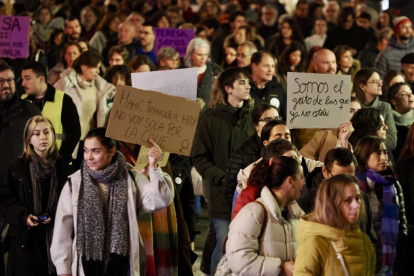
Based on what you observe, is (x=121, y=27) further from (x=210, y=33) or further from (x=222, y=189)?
(x=222, y=189)

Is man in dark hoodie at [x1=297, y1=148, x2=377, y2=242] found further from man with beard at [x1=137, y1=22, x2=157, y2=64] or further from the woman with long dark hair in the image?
man with beard at [x1=137, y1=22, x2=157, y2=64]

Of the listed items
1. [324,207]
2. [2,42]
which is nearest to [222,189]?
[324,207]

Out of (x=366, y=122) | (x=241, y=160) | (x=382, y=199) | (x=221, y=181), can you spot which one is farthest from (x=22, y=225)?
(x=366, y=122)

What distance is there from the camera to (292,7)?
917 inches

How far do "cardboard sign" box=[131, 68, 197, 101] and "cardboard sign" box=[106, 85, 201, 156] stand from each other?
749mm

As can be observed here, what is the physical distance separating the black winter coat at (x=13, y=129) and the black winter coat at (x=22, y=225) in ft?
6.18

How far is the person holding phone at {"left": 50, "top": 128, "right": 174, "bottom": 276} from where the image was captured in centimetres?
698

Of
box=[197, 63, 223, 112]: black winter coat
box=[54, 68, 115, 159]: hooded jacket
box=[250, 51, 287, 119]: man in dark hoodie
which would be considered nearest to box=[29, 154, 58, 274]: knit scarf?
box=[250, 51, 287, 119]: man in dark hoodie

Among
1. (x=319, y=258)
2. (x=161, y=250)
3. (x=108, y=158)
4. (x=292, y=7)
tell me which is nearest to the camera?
(x=319, y=258)

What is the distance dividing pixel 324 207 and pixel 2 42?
8.02 meters

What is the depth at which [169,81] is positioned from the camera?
838cm

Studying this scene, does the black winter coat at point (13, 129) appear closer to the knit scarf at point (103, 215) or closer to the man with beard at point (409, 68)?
the knit scarf at point (103, 215)

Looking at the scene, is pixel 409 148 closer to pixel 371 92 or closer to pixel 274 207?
pixel 371 92

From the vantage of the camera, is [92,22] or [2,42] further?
[92,22]
